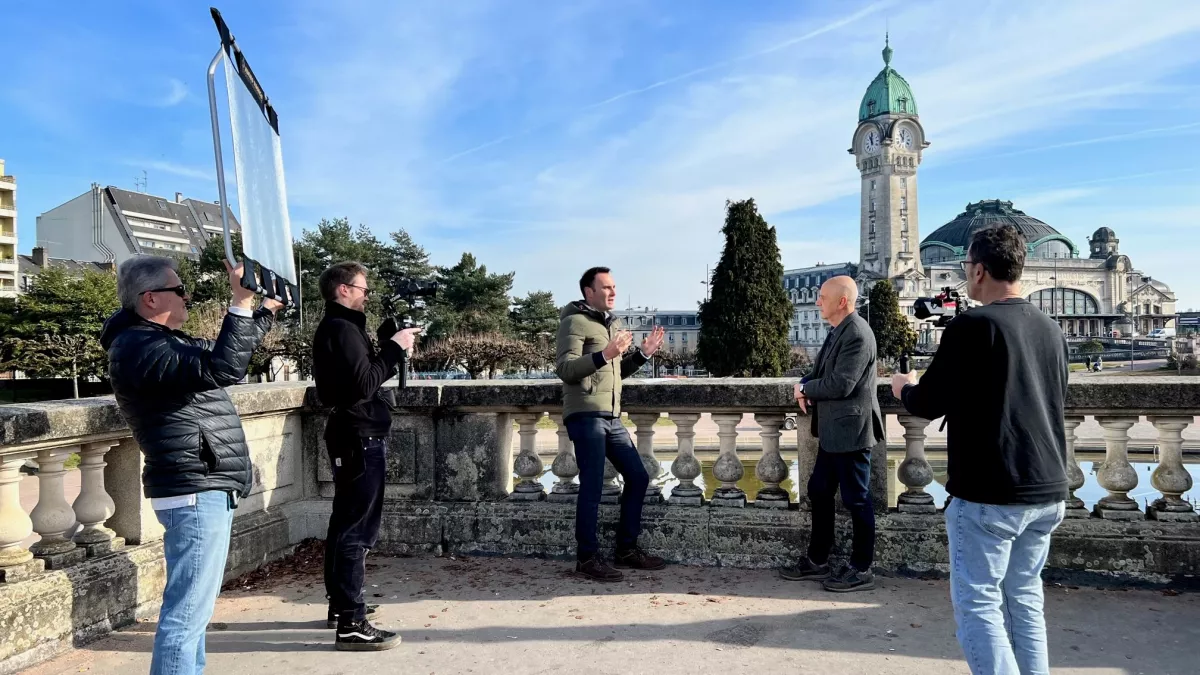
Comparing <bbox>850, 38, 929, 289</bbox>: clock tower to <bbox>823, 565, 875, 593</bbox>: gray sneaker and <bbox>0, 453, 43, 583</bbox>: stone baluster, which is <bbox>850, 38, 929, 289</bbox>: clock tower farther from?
<bbox>0, 453, 43, 583</bbox>: stone baluster

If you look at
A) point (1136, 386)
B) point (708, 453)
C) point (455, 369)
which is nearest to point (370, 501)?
point (1136, 386)

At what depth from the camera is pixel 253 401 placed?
4.68 m

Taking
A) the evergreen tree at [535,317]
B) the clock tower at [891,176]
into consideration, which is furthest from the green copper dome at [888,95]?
the evergreen tree at [535,317]

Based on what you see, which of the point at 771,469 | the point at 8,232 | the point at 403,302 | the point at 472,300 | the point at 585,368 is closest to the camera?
the point at 403,302

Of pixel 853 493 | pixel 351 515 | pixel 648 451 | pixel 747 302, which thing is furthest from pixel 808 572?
pixel 747 302

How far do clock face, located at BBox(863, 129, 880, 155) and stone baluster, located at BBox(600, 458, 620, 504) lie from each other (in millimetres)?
110312

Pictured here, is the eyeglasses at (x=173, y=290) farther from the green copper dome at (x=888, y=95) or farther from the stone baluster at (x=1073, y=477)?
the green copper dome at (x=888, y=95)

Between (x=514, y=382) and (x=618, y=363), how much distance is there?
82 cm

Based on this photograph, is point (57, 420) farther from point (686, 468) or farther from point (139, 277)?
point (686, 468)

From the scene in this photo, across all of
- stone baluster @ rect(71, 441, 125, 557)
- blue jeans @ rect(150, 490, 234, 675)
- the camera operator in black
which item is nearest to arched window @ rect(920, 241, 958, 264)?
the camera operator in black

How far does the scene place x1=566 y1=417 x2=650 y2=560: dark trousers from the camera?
14.6ft

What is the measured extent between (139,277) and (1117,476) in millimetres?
4679

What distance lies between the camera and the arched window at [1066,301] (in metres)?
118

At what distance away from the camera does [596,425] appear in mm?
4445
